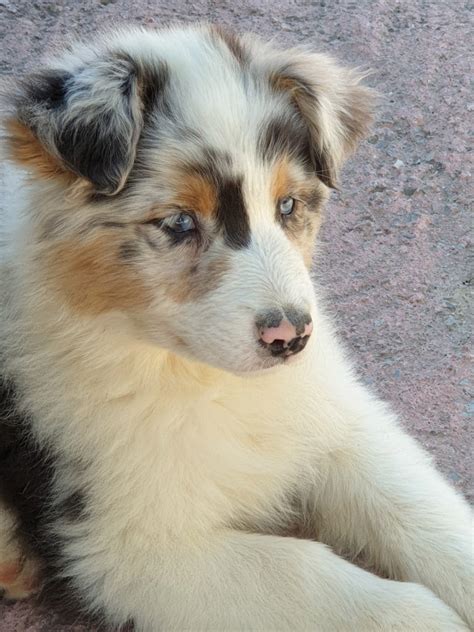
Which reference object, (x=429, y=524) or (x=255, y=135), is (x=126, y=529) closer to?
(x=429, y=524)

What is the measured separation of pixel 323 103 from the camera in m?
3.57

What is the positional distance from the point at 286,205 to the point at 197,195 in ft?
1.21

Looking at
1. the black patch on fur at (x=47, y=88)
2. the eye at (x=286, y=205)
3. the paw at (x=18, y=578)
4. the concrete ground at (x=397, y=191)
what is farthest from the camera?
the concrete ground at (x=397, y=191)

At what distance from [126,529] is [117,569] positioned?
14 cm

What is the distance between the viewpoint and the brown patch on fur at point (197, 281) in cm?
315

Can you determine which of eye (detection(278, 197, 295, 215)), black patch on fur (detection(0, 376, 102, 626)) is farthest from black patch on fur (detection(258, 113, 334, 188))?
black patch on fur (detection(0, 376, 102, 626))

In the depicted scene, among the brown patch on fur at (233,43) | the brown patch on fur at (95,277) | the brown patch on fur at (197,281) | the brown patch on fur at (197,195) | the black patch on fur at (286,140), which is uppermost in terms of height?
the brown patch on fur at (233,43)

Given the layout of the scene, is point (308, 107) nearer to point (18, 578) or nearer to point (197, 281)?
point (197, 281)

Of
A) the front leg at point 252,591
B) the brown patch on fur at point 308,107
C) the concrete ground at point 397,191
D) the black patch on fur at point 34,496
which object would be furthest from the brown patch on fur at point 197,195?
the concrete ground at point 397,191

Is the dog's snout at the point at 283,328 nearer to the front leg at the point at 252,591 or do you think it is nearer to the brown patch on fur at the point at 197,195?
the brown patch on fur at the point at 197,195

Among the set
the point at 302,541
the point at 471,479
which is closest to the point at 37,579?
the point at 302,541

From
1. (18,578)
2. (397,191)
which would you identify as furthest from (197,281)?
(397,191)

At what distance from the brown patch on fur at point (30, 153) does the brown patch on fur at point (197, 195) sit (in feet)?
1.12

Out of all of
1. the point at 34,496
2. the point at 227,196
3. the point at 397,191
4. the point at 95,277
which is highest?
the point at 227,196
